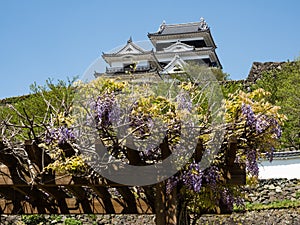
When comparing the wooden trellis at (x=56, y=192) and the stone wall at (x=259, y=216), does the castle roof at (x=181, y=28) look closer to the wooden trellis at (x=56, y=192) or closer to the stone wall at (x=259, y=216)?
the stone wall at (x=259, y=216)

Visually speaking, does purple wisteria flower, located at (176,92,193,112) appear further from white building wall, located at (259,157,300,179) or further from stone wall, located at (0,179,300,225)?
white building wall, located at (259,157,300,179)

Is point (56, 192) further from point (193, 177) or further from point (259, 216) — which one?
point (259, 216)

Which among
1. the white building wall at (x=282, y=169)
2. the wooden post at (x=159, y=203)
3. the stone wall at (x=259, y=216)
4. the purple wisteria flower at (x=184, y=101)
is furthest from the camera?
the white building wall at (x=282, y=169)

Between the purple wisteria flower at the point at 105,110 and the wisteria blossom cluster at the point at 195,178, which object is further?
the wisteria blossom cluster at the point at 195,178

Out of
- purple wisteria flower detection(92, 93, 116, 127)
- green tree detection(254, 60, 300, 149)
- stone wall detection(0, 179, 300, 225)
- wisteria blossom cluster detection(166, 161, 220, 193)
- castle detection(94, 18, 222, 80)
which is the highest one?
castle detection(94, 18, 222, 80)

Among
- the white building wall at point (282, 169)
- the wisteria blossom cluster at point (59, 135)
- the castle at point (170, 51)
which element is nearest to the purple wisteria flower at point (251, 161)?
the wisteria blossom cluster at point (59, 135)

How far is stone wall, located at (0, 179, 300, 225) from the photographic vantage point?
781 cm

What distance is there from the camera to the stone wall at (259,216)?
25.6 feet

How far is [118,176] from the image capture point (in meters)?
3.42

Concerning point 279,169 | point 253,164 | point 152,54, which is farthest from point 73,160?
point 152,54

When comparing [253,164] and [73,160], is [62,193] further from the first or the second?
[253,164]

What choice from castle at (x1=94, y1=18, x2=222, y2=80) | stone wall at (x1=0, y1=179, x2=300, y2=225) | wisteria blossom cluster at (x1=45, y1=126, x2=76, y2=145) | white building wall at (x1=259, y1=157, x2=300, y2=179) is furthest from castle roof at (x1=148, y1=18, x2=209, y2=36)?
wisteria blossom cluster at (x1=45, y1=126, x2=76, y2=145)

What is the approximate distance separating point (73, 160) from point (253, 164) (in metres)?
1.19

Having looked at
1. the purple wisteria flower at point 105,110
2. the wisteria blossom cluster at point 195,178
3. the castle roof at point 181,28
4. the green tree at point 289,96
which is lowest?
the wisteria blossom cluster at point 195,178
